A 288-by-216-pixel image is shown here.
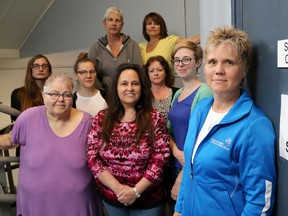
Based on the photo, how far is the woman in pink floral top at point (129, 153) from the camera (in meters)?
1.68

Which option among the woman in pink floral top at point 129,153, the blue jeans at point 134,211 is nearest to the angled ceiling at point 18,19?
the woman in pink floral top at point 129,153

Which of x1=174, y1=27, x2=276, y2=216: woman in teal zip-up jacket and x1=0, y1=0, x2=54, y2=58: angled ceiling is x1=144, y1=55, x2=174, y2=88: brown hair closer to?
x1=174, y1=27, x2=276, y2=216: woman in teal zip-up jacket

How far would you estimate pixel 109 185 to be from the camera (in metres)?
1.69

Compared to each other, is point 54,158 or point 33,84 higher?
point 33,84

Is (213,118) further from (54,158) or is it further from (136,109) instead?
(54,158)

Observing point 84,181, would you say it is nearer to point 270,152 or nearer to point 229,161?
point 229,161

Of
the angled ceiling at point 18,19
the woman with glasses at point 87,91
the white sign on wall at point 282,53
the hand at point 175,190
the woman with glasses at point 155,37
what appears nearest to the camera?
the white sign on wall at point 282,53

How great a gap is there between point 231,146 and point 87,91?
1399mm

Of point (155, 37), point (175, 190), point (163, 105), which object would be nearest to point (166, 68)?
point (163, 105)

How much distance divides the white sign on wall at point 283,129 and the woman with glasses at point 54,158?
107cm

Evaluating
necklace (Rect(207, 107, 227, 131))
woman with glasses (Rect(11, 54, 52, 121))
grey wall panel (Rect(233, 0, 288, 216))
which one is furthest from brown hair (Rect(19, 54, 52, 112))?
grey wall panel (Rect(233, 0, 288, 216))

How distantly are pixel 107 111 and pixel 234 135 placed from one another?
2.84 feet

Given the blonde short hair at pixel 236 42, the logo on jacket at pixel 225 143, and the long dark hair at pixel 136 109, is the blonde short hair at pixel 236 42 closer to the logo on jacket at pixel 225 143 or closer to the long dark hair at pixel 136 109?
the logo on jacket at pixel 225 143

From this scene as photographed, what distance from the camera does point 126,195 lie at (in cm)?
166
